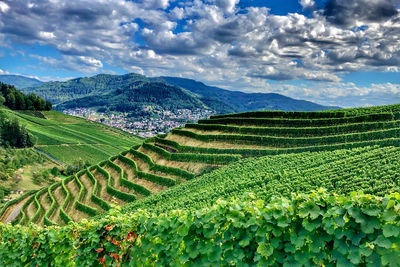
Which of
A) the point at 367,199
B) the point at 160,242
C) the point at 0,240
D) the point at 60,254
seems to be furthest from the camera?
the point at 0,240

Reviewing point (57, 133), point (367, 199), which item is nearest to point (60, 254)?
point (367, 199)

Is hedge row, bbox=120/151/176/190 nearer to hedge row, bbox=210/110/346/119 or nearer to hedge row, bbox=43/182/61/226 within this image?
hedge row, bbox=43/182/61/226

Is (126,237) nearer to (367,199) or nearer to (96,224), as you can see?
(96,224)

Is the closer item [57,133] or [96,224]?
[96,224]

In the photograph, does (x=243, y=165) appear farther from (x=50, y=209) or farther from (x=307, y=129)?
(x=50, y=209)

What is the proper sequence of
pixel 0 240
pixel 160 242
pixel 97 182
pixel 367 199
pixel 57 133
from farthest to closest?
pixel 57 133
pixel 97 182
pixel 0 240
pixel 160 242
pixel 367 199
